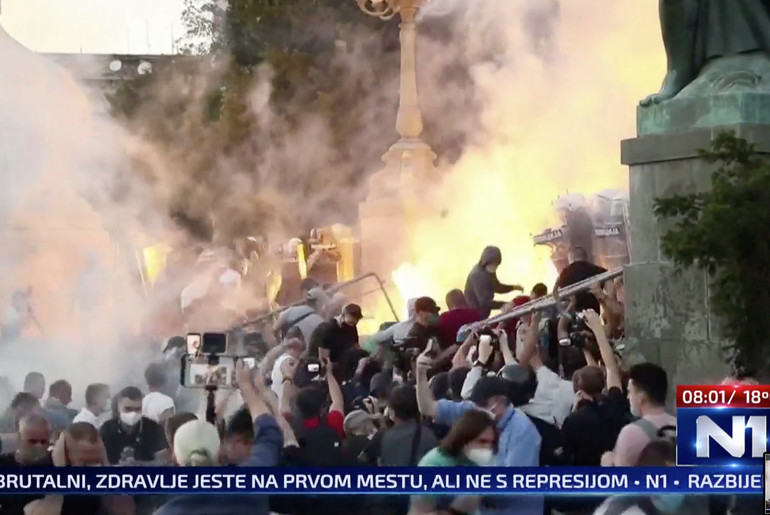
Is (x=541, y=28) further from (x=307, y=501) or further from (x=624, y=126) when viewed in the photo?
(x=307, y=501)

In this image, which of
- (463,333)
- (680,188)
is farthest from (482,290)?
(680,188)

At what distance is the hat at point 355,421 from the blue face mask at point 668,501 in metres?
1.45

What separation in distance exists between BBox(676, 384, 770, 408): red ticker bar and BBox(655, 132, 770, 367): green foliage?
0.70 ft

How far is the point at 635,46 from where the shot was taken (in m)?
16.9

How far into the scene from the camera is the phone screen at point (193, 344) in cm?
845

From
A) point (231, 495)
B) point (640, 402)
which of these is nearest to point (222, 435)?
point (231, 495)

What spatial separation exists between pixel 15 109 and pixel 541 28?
765cm

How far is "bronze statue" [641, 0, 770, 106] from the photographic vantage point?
882 cm

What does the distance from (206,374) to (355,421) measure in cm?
74

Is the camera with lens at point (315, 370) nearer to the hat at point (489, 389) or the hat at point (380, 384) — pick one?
the hat at point (380, 384)

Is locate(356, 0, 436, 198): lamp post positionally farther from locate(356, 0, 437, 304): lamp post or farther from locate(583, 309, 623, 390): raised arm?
locate(583, 309, 623, 390): raised arm

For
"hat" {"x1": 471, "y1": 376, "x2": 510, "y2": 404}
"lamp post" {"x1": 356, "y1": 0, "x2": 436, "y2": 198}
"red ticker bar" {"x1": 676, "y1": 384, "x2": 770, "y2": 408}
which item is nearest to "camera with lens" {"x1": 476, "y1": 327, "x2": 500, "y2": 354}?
"hat" {"x1": 471, "y1": 376, "x2": 510, "y2": 404}

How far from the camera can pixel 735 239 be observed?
7578mm

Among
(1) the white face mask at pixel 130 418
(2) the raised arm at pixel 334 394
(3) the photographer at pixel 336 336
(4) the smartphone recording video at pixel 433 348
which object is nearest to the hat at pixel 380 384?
(2) the raised arm at pixel 334 394
